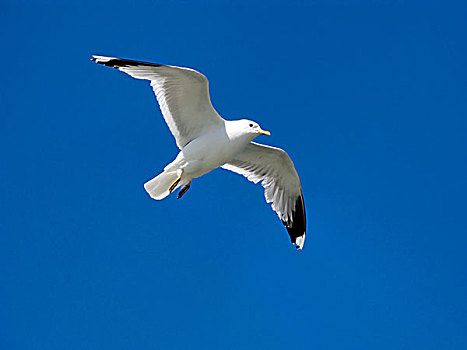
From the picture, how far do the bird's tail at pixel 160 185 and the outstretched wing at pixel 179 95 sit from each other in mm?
391

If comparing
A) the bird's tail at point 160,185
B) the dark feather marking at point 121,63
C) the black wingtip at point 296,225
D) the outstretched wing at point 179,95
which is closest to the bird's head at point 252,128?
the outstretched wing at point 179,95

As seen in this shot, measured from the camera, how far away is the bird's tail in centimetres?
643

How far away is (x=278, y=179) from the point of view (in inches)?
290

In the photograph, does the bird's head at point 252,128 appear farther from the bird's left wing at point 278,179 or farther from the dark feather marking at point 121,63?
the dark feather marking at point 121,63

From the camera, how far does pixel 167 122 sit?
6.41m

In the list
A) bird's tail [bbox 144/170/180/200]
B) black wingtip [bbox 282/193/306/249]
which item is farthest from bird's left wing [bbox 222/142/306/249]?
bird's tail [bbox 144/170/180/200]

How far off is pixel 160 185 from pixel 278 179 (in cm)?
170

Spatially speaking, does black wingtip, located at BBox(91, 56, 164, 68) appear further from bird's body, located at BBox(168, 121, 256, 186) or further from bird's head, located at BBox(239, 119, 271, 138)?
bird's head, located at BBox(239, 119, 271, 138)

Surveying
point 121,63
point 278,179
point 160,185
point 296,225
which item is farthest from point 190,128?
point 296,225

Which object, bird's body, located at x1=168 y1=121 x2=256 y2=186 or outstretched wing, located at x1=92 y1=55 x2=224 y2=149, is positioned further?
bird's body, located at x1=168 y1=121 x2=256 y2=186

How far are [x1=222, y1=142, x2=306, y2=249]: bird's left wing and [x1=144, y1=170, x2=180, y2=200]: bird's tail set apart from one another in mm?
1089

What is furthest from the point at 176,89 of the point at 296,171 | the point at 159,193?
the point at 296,171

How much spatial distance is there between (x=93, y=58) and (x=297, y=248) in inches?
147

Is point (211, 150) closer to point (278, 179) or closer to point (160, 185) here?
point (160, 185)
